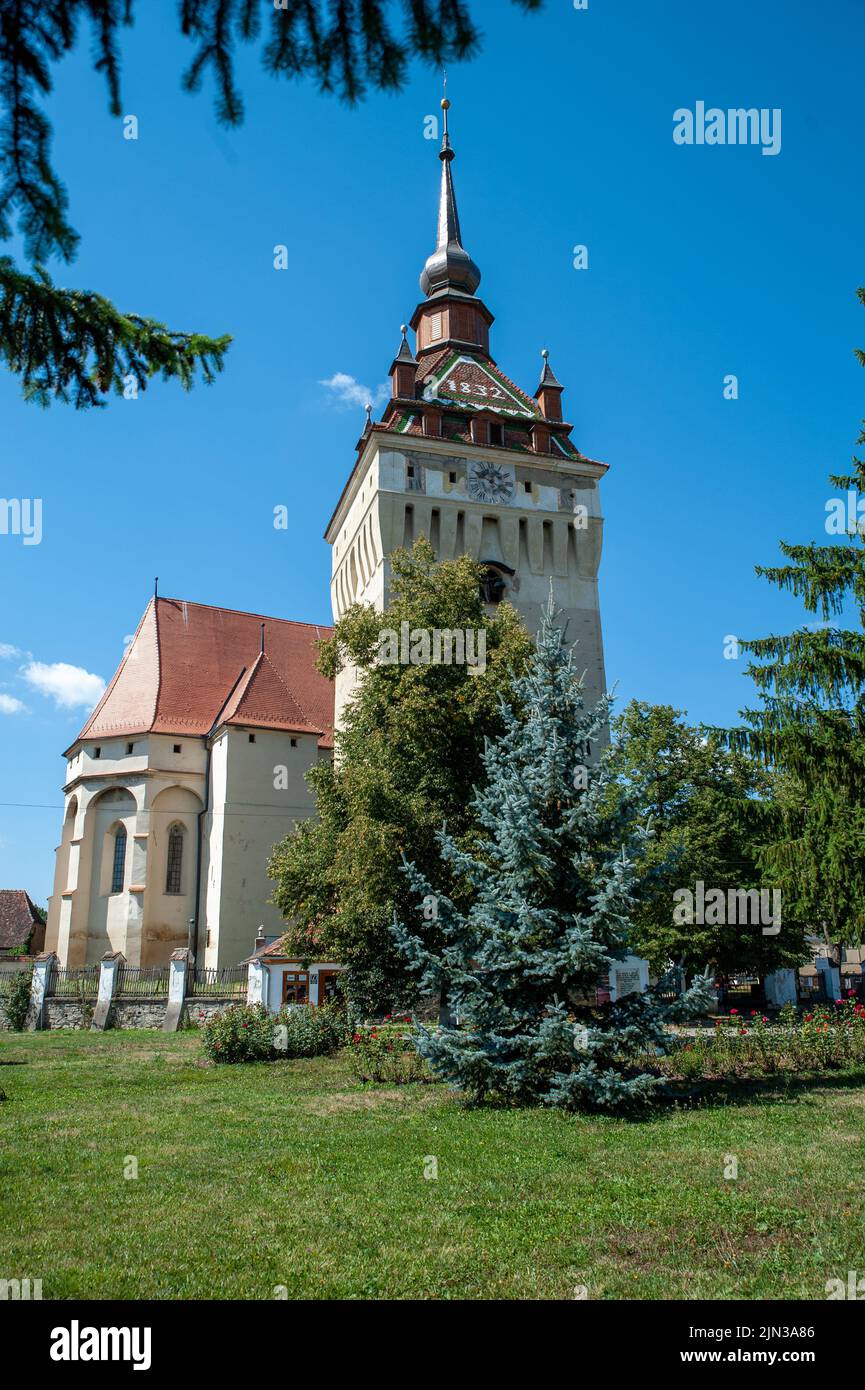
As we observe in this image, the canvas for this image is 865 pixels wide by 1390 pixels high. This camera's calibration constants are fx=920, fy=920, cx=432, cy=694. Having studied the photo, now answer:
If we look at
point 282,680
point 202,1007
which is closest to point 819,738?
point 202,1007

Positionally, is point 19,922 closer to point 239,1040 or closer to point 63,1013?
point 63,1013

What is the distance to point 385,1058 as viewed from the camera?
51.8 feet

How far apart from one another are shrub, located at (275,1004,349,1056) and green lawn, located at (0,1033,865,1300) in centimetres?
548

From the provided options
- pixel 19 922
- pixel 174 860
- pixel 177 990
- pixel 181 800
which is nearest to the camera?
pixel 177 990

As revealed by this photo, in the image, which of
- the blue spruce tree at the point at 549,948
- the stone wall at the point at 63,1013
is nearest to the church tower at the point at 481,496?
the stone wall at the point at 63,1013

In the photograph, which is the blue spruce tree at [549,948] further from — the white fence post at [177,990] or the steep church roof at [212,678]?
the steep church roof at [212,678]

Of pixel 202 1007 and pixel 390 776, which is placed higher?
pixel 390 776

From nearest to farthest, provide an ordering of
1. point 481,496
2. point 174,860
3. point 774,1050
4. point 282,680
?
point 774,1050 → point 481,496 → point 174,860 → point 282,680

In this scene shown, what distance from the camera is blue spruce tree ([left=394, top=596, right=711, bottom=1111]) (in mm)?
11695

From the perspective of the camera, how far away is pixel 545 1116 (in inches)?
440

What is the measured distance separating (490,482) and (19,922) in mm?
41042

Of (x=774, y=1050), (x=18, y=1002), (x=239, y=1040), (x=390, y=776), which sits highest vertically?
(x=390, y=776)

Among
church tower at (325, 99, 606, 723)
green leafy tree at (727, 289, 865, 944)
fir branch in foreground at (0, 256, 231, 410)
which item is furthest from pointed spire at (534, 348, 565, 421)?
fir branch in foreground at (0, 256, 231, 410)
